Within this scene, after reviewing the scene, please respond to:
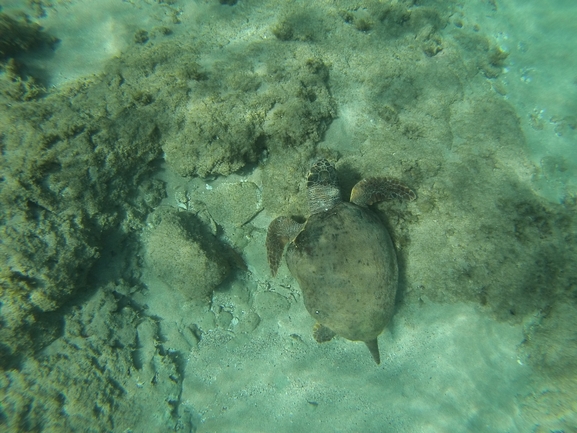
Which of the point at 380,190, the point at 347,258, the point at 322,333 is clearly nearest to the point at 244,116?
the point at 380,190

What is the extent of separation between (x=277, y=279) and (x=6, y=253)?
3.65 meters

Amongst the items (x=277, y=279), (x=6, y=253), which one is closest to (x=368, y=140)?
(x=277, y=279)

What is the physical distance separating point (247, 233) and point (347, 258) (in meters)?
1.91

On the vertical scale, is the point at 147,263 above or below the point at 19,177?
below

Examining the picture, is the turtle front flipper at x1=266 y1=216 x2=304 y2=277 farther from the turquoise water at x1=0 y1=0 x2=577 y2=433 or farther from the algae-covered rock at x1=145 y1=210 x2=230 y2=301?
the algae-covered rock at x1=145 y1=210 x2=230 y2=301

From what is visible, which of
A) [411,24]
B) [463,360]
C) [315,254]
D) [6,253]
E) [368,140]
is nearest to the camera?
[6,253]

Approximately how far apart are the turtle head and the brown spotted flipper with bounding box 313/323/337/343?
6.09 ft

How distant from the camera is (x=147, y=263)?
15.5 ft

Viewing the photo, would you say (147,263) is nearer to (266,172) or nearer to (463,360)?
(266,172)

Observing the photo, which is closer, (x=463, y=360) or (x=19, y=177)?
(x=19, y=177)

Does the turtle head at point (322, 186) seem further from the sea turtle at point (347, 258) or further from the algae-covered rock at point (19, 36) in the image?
the algae-covered rock at point (19, 36)

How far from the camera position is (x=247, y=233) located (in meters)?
4.88

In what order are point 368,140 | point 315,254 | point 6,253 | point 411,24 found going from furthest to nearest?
point 411,24
point 368,140
point 315,254
point 6,253

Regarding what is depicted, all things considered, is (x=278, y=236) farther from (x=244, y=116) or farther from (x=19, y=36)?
(x=19, y=36)
